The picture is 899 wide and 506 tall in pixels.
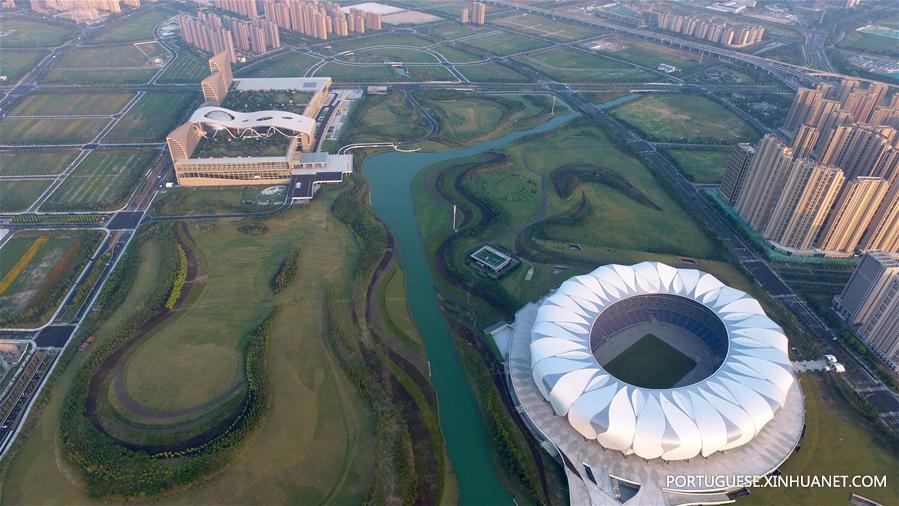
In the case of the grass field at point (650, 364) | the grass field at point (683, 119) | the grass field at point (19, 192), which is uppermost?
the grass field at point (683, 119)

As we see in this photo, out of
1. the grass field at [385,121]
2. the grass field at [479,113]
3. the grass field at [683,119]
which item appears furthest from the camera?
the grass field at [683,119]

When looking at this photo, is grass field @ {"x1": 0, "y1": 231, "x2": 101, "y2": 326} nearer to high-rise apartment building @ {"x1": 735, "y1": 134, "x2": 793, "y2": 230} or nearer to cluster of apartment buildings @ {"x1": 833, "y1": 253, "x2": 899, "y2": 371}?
cluster of apartment buildings @ {"x1": 833, "y1": 253, "x2": 899, "y2": 371}

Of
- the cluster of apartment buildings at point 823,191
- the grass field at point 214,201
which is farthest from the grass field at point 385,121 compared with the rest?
the cluster of apartment buildings at point 823,191

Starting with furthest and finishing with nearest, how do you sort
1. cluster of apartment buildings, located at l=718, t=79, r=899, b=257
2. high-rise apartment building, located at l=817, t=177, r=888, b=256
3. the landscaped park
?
cluster of apartment buildings, located at l=718, t=79, r=899, b=257 → high-rise apartment building, located at l=817, t=177, r=888, b=256 → the landscaped park

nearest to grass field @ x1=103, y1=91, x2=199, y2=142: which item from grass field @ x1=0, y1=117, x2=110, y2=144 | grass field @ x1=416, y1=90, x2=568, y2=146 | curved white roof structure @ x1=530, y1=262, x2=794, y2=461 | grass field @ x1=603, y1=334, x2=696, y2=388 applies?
grass field @ x1=0, y1=117, x2=110, y2=144

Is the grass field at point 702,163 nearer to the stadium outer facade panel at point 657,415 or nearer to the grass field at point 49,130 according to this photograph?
the stadium outer facade panel at point 657,415

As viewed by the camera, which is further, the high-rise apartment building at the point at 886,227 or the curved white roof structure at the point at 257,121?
the curved white roof structure at the point at 257,121

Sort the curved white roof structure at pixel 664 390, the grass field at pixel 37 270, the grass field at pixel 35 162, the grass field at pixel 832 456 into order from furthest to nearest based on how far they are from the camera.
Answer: the grass field at pixel 35 162 < the grass field at pixel 37 270 < the grass field at pixel 832 456 < the curved white roof structure at pixel 664 390

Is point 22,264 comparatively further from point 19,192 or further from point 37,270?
point 19,192
